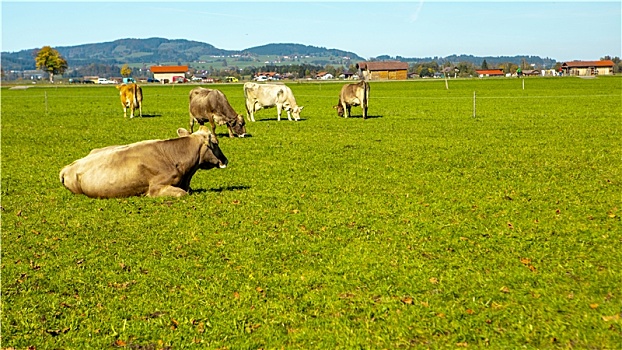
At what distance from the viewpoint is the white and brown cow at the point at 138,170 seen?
12719 millimetres

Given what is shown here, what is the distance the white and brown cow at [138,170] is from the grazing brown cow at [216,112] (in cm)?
1191

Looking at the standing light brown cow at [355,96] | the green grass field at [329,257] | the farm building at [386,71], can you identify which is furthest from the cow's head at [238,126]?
the farm building at [386,71]

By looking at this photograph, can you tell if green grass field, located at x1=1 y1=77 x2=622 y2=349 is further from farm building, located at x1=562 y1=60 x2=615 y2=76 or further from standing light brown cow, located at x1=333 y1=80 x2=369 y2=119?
farm building, located at x1=562 y1=60 x2=615 y2=76

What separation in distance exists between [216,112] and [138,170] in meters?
13.3

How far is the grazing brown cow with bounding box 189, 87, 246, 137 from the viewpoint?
83.6 feet

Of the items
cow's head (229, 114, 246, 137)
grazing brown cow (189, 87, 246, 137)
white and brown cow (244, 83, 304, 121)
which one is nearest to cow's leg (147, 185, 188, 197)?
grazing brown cow (189, 87, 246, 137)

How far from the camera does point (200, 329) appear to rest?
6.68 metres

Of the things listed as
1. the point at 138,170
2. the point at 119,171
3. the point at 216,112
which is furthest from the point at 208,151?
the point at 216,112

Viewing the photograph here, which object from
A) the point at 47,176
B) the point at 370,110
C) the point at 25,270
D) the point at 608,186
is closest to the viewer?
the point at 25,270

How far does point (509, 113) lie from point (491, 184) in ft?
70.8

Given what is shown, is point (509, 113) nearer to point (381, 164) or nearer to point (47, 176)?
point (381, 164)

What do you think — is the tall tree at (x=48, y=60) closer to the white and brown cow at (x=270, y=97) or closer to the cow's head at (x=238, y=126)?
the white and brown cow at (x=270, y=97)

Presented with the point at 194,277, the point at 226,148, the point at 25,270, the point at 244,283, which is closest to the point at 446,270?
the point at 244,283

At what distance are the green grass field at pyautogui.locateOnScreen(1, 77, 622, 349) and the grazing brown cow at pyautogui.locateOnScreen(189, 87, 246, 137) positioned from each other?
7.52 metres
